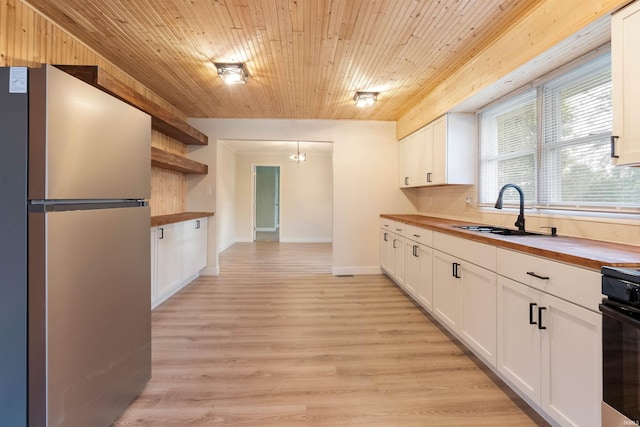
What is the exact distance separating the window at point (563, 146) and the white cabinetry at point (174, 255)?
3375 mm

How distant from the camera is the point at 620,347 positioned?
106 cm

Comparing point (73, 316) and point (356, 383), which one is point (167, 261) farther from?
point (356, 383)

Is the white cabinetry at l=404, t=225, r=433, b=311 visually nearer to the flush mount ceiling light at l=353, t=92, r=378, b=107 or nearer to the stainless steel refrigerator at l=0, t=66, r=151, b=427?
the flush mount ceiling light at l=353, t=92, r=378, b=107

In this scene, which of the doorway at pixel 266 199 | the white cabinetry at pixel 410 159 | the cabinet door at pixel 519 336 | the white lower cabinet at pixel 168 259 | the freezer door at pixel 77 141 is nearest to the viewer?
the freezer door at pixel 77 141

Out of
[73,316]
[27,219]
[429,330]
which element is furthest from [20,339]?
[429,330]

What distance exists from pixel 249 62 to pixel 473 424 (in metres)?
3.06

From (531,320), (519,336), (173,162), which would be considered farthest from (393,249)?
(173,162)

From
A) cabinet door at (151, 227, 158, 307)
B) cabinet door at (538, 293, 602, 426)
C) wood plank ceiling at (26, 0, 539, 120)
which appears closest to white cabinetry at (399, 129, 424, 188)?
wood plank ceiling at (26, 0, 539, 120)

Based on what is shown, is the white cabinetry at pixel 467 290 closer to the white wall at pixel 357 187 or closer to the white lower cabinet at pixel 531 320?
the white lower cabinet at pixel 531 320

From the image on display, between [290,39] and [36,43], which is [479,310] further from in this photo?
[36,43]

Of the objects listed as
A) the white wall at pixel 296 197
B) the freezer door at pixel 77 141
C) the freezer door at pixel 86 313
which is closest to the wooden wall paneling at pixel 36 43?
the freezer door at pixel 77 141

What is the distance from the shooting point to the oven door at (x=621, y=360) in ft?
3.30

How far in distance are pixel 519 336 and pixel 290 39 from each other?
248 centimetres

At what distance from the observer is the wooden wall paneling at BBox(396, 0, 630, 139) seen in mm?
1567
